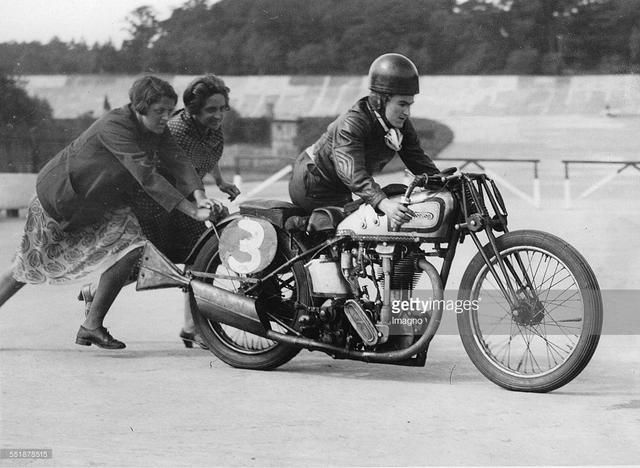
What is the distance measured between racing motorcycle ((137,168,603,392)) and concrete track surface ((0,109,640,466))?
0.49 ft

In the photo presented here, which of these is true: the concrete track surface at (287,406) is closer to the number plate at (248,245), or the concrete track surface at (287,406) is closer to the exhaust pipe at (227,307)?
the exhaust pipe at (227,307)

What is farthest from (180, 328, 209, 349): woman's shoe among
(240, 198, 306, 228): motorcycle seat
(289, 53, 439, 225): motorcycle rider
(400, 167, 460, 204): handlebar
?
(400, 167, 460, 204): handlebar

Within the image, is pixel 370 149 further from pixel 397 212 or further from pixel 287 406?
pixel 287 406

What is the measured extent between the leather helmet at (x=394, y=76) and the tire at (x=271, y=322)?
0.83 m

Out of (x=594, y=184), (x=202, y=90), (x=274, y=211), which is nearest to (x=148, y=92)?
(x=202, y=90)

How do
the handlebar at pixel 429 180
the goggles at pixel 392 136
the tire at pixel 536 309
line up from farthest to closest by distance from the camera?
the goggles at pixel 392 136 → the handlebar at pixel 429 180 → the tire at pixel 536 309

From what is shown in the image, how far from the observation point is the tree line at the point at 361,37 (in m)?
5.87

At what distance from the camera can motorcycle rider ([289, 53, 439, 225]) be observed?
4750mm

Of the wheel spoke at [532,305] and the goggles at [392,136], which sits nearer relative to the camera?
the wheel spoke at [532,305]

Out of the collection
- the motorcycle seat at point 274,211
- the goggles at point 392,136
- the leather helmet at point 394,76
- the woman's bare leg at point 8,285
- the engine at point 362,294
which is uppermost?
the leather helmet at point 394,76

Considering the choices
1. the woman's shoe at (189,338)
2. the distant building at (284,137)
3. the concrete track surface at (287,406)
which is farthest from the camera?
the distant building at (284,137)

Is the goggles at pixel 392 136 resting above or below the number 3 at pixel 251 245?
above

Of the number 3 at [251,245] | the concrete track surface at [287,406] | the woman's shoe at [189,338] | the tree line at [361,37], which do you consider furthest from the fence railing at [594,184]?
the number 3 at [251,245]

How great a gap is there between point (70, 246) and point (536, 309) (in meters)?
2.38
